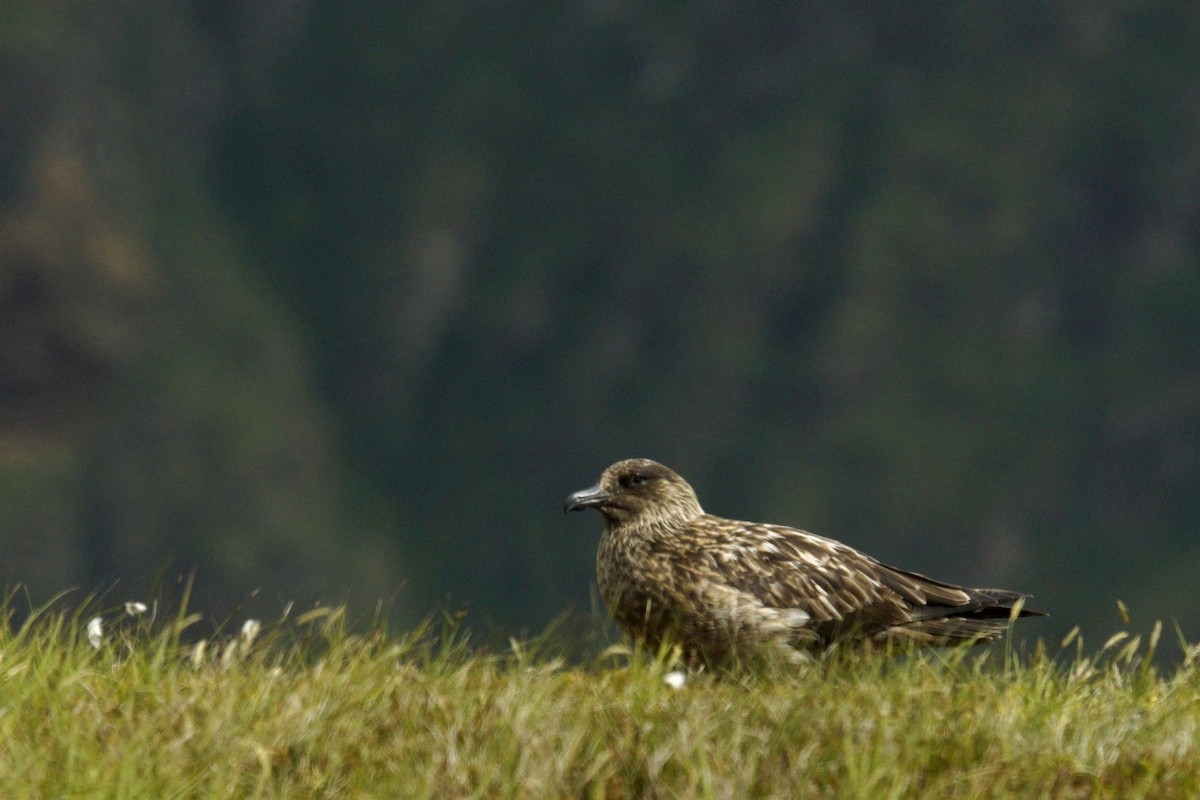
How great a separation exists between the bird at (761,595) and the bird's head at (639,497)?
18 mm

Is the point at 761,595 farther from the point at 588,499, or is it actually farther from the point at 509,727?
the point at 509,727

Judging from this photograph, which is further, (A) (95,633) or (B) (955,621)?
(B) (955,621)

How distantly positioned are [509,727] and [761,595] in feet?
12.6

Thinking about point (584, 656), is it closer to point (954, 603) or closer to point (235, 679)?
point (235, 679)

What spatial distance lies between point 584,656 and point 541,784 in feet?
6.75

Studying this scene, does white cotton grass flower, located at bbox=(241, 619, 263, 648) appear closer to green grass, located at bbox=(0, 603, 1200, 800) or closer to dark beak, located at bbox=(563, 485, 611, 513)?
green grass, located at bbox=(0, 603, 1200, 800)

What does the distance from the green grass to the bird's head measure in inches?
131

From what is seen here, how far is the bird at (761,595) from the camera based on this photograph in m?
9.80

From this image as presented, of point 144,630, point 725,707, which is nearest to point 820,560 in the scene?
point 725,707

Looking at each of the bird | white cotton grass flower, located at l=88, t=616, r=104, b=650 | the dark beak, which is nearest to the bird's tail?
the bird

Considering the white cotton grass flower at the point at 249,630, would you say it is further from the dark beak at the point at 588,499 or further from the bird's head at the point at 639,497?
the dark beak at the point at 588,499

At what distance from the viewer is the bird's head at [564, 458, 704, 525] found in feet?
36.5

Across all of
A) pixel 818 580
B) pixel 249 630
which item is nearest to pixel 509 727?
pixel 249 630

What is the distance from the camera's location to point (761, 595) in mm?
9992
